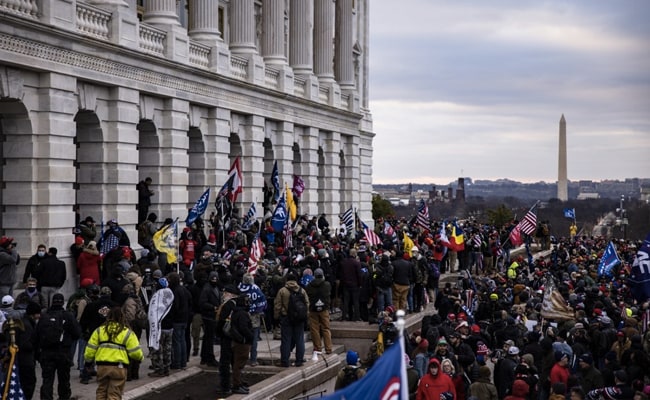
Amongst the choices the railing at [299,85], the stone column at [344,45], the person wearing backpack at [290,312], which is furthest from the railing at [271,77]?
the person wearing backpack at [290,312]

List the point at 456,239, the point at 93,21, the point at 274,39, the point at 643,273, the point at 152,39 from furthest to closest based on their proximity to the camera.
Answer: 1. the point at 274,39
2. the point at 456,239
3. the point at 152,39
4. the point at 93,21
5. the point at 643,273

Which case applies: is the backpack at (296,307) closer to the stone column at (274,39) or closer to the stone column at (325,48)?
the stone column at (274,39)

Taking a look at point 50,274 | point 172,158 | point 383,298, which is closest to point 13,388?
point 50,274

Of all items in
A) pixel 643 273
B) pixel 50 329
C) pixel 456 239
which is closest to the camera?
pixel 50 329

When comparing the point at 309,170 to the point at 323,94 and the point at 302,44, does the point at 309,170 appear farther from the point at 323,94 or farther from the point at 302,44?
the point at 302,44

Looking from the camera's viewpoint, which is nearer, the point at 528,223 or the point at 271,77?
the point at 528,223

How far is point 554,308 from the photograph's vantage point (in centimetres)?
2433

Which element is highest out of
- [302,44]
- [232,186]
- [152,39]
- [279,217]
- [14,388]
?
[302,44]

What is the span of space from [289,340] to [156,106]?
12535 millimetres

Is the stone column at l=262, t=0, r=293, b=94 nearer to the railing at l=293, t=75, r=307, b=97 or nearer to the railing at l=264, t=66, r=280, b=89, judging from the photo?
the railing at l=264, t=66, r=280, b=89

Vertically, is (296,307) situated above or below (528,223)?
below

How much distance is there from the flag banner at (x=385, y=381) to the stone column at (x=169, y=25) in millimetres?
24633

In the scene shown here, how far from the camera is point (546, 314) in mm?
24203

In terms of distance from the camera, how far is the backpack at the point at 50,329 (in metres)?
17.2
